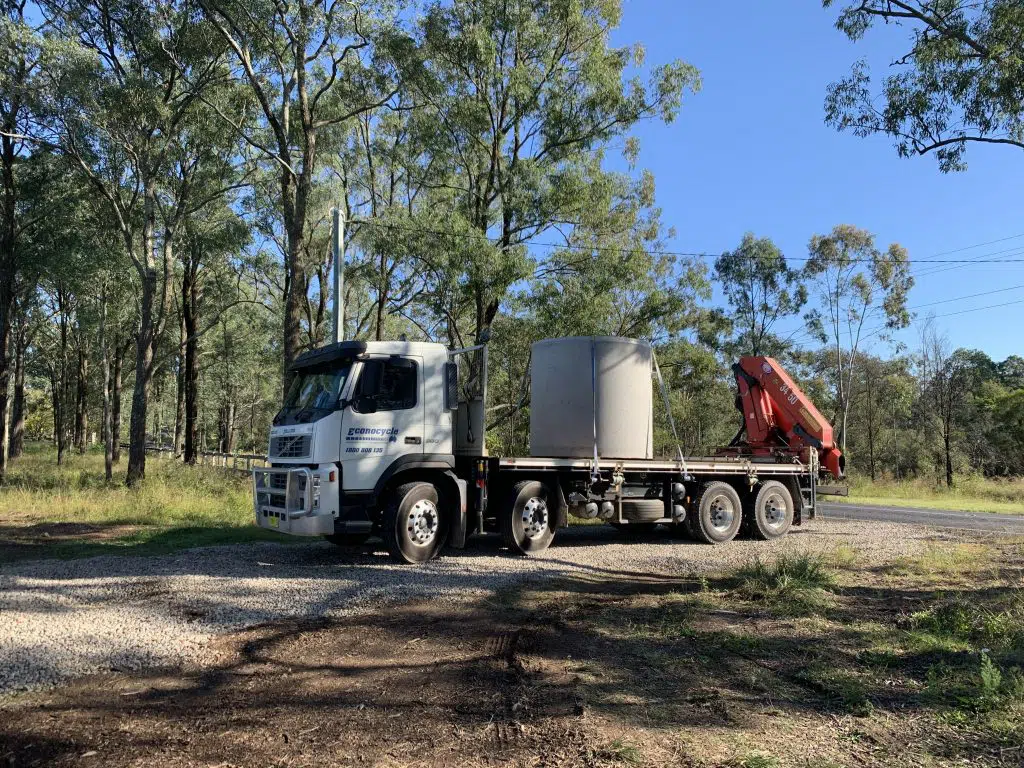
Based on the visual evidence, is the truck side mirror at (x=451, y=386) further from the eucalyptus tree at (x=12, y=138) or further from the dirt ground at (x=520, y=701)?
the eucalyptus tree at (x=12, y=138)

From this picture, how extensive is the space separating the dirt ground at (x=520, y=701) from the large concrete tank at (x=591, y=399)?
4816 millimetres

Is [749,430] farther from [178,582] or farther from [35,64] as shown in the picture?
[35,64]

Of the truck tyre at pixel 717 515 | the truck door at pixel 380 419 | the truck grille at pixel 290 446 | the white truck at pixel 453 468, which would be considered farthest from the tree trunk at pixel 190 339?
the truck tyre at pixel 717 515

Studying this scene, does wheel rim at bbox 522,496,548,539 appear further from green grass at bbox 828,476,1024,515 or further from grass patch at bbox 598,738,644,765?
green grass at bbox 828,476,1024,515

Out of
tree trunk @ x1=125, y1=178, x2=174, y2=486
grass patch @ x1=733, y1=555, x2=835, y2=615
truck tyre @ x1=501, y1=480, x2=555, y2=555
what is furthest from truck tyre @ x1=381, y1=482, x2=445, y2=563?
tree trunk @ x1=125, y1=178, x2=174, y2=486

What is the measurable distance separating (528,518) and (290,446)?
3725 mm

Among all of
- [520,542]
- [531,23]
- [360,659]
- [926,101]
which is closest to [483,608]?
[360,659]

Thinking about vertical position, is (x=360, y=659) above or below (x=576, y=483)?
below

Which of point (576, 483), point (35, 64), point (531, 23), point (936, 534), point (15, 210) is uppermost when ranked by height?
point (531, 23)

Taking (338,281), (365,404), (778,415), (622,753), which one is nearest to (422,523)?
(365,404)

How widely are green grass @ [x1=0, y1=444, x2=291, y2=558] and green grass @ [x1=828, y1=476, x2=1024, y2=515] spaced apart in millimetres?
21445

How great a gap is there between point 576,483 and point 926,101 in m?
8.53

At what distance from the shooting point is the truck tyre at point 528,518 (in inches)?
407

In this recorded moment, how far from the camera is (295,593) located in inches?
301
